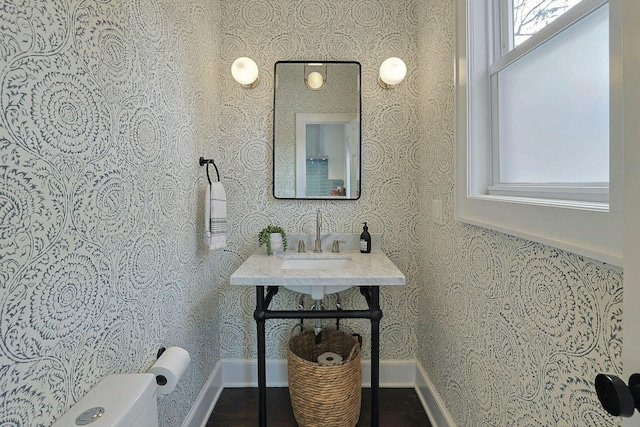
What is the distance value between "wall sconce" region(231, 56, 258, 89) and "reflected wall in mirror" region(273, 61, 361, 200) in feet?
0.48

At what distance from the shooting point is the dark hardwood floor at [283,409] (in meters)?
1.61

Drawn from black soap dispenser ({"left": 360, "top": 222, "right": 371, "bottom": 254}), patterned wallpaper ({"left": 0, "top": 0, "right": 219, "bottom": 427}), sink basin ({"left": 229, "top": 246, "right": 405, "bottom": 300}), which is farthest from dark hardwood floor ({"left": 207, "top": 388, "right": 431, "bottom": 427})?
black soap dispenser ({"left": 360, "top": 222, "right": 371, "bottom": 254})

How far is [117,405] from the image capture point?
73cm

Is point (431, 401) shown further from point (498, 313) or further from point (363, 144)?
point (363, 144)

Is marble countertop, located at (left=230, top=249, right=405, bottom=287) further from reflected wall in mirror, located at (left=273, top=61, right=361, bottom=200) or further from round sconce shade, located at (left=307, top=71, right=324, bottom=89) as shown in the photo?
round sconce shade, located at (left=307, top=71, right=324, bottom=89)

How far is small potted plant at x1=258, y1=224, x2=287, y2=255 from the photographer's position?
1.79 m

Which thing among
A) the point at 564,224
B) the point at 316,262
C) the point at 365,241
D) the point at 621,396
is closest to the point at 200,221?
the point at 316,262

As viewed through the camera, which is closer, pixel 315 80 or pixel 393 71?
pixel 393 71

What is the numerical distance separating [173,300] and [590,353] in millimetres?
1334

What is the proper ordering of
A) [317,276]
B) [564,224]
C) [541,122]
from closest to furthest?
[564,224] → [541,122] → [317,276]

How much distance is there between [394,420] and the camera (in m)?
1.62

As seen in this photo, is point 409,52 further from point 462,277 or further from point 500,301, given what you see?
point 500,301

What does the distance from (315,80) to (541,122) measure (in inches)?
50.3

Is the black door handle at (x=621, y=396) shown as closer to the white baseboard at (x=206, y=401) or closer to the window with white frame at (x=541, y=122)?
the window with white frame at (x=541, y=122)
